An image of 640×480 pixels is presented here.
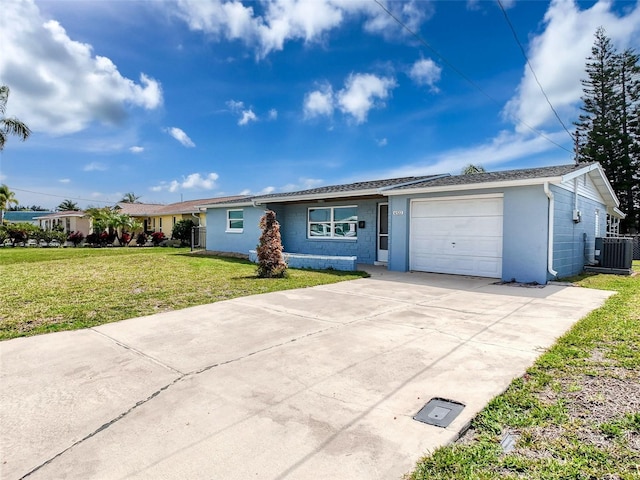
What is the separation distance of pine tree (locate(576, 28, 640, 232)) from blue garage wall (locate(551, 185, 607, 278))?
18123 millimetres

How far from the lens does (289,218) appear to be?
16.2m

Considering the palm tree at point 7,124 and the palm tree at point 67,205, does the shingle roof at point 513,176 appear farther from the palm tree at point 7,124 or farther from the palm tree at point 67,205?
the palm tree at point 67,205

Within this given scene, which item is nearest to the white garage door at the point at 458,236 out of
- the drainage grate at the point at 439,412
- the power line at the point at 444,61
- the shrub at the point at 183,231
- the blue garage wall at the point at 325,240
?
the blue garage wall at the point at 325,240

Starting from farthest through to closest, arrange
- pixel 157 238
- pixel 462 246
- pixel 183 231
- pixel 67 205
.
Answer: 1. pixel 67 205
2. pixel 157 238
3. pixel 183 231
4. pixel 462 246

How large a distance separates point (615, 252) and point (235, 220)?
48.8 feet

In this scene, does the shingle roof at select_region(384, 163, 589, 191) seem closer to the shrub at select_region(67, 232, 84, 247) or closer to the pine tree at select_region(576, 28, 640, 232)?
the pine tree at select_region(576, 28, 640, 232)

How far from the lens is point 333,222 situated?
14703 millimetres

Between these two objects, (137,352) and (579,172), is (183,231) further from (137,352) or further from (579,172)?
(579,172)

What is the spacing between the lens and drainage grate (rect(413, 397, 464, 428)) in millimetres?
2633

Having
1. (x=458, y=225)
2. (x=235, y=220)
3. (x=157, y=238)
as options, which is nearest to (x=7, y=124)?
(x=157, y=238)

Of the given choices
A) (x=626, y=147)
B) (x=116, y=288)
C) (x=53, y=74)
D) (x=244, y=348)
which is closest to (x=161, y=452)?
(x=244, y=348)

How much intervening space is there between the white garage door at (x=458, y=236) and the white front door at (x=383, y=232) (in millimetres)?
1835

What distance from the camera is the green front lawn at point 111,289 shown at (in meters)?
5.48

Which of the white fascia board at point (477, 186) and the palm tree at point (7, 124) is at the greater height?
the palm tree at point (7, 124)
